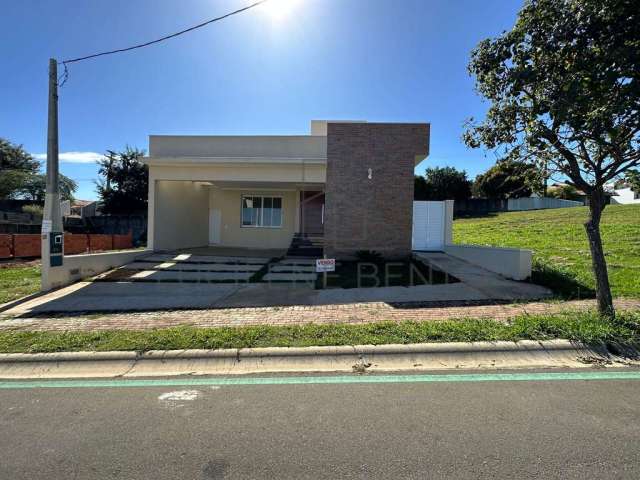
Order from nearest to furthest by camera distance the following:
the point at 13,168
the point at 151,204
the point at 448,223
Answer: the point at 448,223 < the point at 151,204 < the point at 13,168

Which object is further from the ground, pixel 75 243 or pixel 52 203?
pixel 52 203

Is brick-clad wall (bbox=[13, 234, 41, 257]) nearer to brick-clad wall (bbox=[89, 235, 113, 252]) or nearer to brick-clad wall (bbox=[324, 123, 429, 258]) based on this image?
brick-clad wall (bbox=[89, 235, 113, 252])

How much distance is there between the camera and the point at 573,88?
5.01 metres

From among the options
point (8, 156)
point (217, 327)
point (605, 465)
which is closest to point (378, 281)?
point (217, 327)

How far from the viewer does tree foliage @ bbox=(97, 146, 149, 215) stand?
31859mm

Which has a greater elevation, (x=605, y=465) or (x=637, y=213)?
(x=637, y=213)

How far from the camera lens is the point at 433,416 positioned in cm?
337

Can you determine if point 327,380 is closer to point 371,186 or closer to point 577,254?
point 371,186

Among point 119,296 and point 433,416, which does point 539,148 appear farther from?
point 119,296

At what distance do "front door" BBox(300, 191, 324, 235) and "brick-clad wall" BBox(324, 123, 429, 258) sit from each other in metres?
5.73

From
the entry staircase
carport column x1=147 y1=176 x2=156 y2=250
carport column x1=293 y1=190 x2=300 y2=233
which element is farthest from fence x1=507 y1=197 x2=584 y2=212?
carport column x1=147 y1=176 x2=156 y2=250

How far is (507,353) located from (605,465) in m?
2.24

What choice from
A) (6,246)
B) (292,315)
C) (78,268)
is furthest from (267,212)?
(292,315)

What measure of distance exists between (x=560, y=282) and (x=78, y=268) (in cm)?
1255
